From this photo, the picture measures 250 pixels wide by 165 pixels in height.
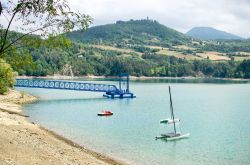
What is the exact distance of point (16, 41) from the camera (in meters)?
24.1

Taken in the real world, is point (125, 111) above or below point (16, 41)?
below

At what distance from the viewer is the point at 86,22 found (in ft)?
76.2

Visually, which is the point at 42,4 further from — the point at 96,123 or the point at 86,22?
the point at 96,123

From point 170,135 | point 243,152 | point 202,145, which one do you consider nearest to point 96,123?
point 170,135

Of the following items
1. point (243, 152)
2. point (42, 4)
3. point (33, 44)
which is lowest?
point (243, 152)

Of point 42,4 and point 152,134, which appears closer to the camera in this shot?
point 42,4

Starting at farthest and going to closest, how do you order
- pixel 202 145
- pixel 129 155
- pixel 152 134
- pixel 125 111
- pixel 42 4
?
pixel 125 111, pixel 152 134, pixel 202 145, pixel 129 155, pixel 42 4

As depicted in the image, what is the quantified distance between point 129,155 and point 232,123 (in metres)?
36.5

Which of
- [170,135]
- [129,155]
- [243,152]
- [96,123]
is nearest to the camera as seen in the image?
[129,155]

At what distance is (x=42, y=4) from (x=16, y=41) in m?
2.72

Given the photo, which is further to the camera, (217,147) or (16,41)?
(217,147)

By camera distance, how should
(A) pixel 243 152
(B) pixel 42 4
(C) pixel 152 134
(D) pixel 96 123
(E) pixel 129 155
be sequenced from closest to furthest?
(B) pixel 42 4 → (E) pixel 129 155 → (A) pixel 243 152 → (C) pixel 152 134 → (D) pixel 96 123

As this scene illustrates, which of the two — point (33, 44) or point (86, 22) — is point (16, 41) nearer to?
point (33, 44)

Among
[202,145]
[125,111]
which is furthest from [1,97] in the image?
[202,145]
